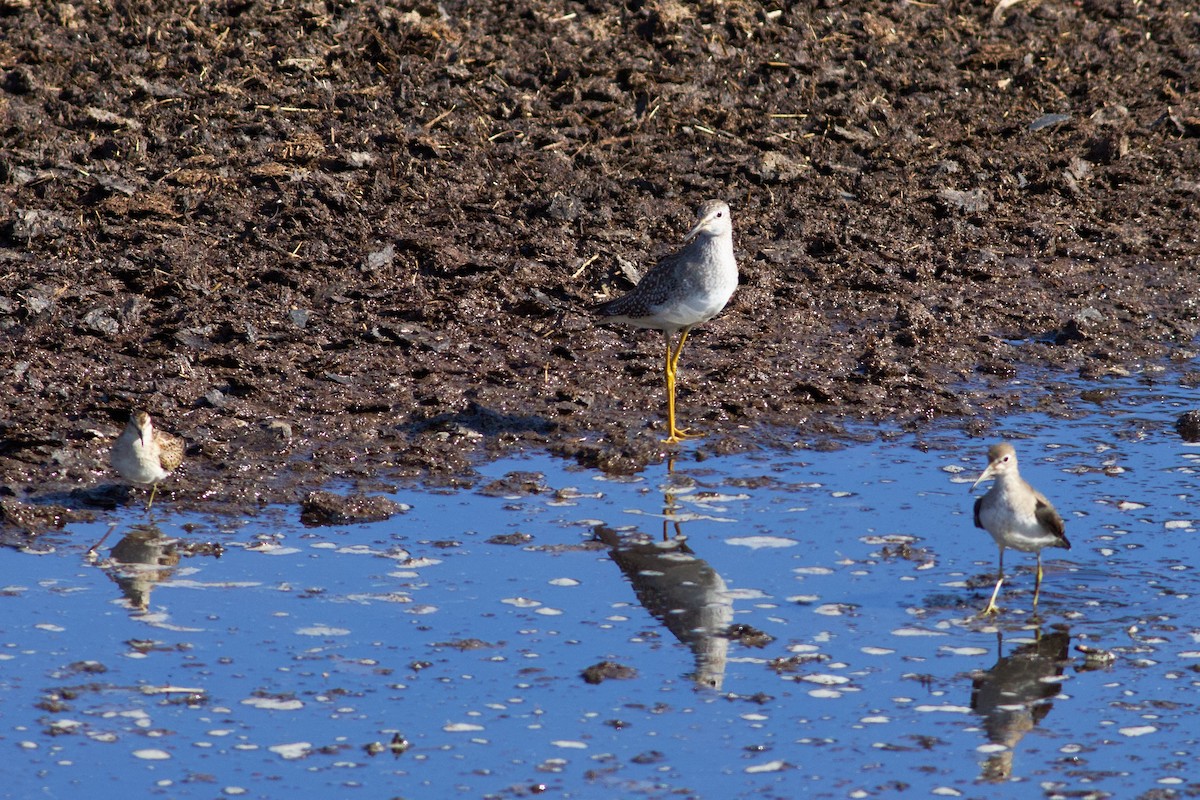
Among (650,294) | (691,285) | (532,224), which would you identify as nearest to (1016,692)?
(691,285)

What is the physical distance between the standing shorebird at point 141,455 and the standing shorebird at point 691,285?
3175 mm

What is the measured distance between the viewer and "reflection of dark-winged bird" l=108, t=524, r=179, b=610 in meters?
7.83

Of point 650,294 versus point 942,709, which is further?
point 650,294

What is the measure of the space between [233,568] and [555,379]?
3.23 meters

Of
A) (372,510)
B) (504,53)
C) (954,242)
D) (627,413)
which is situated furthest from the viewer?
(504,53)

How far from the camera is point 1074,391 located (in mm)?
11078

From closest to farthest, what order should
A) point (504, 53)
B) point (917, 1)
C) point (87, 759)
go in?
point (87, 759)
point (504, 53)
point (917, 1)

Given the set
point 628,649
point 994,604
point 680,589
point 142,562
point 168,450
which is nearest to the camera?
point 628,649

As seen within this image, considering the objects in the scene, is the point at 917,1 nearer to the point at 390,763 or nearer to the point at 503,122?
the point at 503,122

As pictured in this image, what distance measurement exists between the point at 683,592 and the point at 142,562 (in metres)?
2.82

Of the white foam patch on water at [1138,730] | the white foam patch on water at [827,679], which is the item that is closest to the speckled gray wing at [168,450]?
the white foam patch on water at [827,679]

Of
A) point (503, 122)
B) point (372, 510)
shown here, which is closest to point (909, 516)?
point (372, 510)

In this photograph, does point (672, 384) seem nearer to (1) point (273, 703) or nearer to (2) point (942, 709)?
(2) point (942, 709)

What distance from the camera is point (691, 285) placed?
1019 cm
